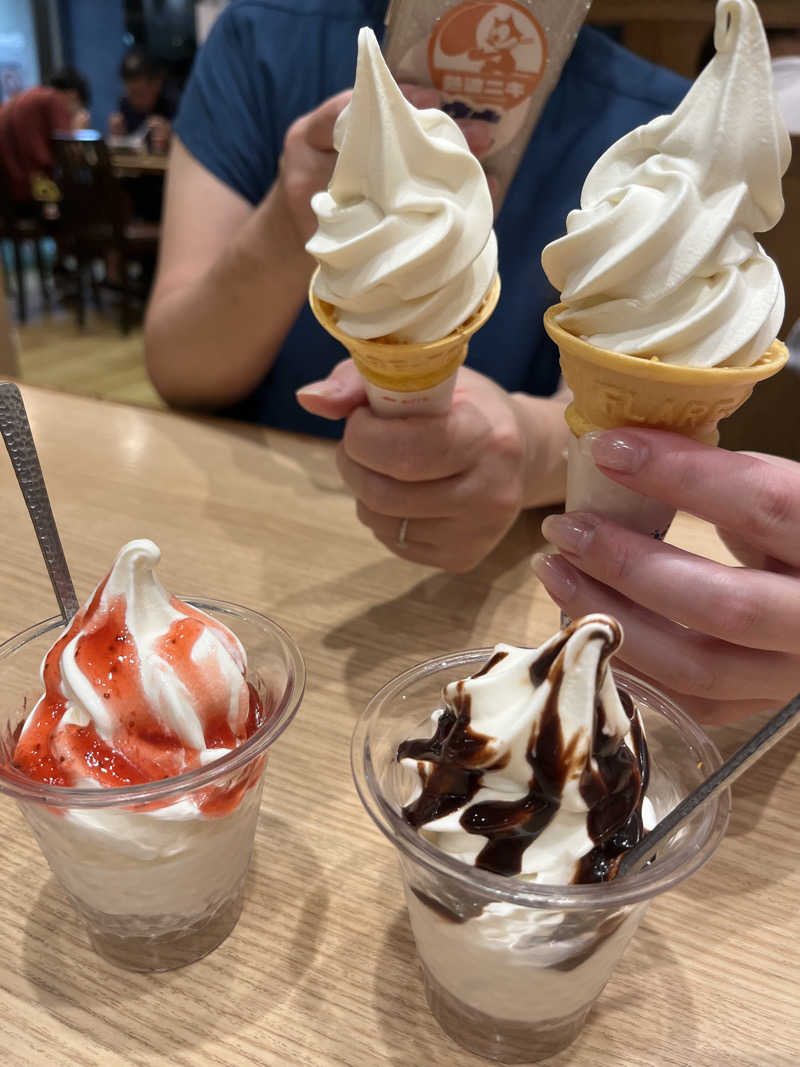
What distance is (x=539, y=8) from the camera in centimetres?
117

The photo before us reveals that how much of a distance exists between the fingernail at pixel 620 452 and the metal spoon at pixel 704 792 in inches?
10.7

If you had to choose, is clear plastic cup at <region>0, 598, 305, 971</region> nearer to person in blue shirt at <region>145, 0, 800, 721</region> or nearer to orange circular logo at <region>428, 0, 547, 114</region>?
person in blue shirt at <region>145, 0, 800, 721</region>

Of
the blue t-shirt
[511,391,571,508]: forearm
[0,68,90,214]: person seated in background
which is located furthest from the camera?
[0,68,90,214]: person seated in background

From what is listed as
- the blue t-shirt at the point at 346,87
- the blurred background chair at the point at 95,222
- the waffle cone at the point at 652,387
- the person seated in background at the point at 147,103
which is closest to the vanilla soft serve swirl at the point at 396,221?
the waffle cone at the point at 652,387

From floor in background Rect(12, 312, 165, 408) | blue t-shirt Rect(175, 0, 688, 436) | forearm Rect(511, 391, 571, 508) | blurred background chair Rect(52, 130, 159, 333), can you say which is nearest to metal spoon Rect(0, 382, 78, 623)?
forearm Rect(511, 391, 571, 508)

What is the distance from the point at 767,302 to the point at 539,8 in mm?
672

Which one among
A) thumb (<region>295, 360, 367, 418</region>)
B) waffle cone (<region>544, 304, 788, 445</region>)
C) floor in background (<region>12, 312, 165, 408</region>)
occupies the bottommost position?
floor in background (<region>12, 312, 165, 408</region>)

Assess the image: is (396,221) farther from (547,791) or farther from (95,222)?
(95,222)

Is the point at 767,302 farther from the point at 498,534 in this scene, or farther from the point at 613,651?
the point at 498,534

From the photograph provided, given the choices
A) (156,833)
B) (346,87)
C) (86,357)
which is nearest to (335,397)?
(156,833)

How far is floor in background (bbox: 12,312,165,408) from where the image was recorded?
554 cm

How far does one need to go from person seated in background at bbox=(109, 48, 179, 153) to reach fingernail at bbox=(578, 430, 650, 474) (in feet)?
26.9

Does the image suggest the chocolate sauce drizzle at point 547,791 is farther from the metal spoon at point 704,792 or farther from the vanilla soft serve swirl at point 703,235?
the vanilla soft serve swirl at point 703,235

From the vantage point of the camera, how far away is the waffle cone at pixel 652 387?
76 cm
